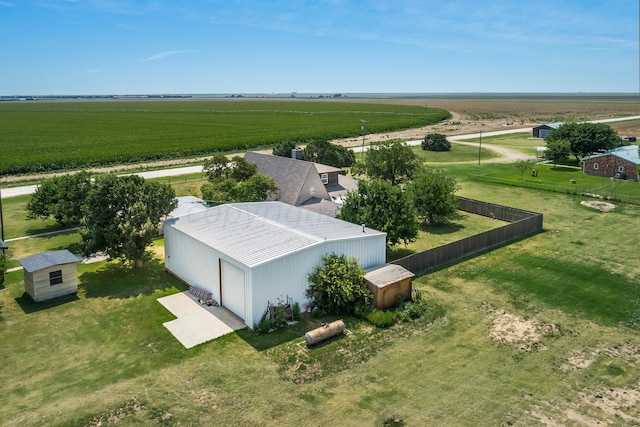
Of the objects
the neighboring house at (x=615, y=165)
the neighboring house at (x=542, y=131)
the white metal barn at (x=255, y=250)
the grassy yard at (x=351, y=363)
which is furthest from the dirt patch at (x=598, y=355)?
the neighboring house at (x=542, y=131)

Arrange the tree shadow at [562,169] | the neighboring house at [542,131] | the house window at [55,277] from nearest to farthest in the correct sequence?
the house window at [55,277] < the tree shadow at [562,169] < the neighboring house at [542,131]

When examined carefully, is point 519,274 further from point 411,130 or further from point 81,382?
point 411,130

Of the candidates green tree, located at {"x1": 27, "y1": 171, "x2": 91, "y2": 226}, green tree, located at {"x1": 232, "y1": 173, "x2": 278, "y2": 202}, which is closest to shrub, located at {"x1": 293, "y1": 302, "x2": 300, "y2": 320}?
green tree, located at {"x1": 232, "y1": 173, "x2": 278, "y2": 202}

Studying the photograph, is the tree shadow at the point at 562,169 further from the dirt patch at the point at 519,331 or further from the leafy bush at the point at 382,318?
the leafy bush at the point at 382,318

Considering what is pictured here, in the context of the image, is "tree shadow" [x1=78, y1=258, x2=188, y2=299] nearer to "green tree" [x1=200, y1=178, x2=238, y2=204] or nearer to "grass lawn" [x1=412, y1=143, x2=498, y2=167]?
"green tree" [x1=200, y1=178, x2=238, y2=204]

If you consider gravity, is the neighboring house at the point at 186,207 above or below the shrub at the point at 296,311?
above

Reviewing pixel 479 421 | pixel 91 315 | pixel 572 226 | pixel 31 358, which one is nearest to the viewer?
pixel 479 421

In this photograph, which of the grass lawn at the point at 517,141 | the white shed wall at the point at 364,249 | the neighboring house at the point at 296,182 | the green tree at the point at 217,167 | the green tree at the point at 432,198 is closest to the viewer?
the white shed wall at the point at 364,249

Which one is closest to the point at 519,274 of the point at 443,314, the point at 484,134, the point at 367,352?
the point at 443,314
